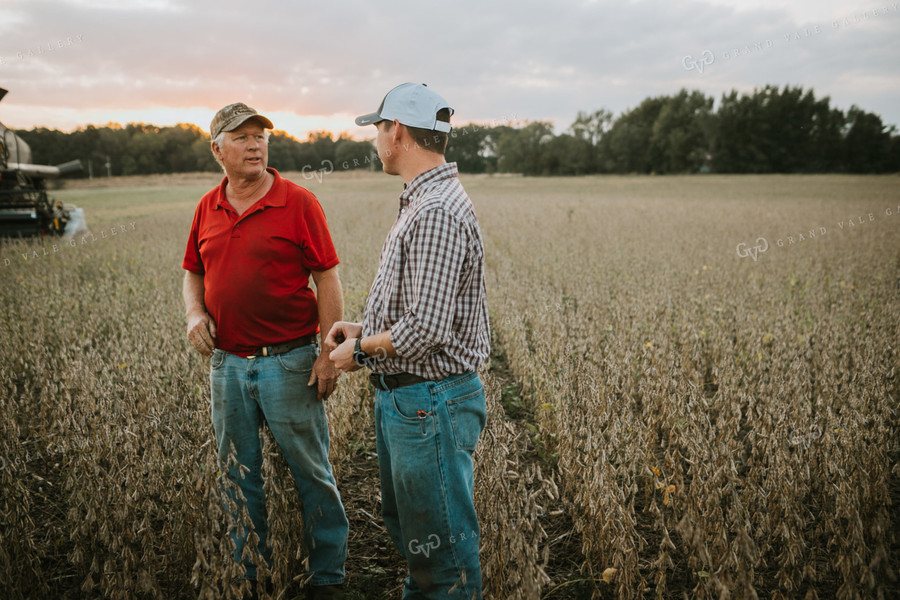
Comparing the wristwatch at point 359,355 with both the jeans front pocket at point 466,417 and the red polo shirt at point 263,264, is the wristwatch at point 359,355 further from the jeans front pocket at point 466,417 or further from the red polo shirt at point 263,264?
the red polo shirt at point 263,264

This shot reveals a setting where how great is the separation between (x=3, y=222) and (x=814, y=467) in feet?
56.8

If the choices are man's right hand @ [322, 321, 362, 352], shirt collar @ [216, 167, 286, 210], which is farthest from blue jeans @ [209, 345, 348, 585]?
shirt collar @ [216, 167, 286, 210]

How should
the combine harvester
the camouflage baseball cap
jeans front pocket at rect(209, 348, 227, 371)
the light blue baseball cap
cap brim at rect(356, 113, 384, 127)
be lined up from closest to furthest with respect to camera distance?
1. the light blue baseball cap
2. cap brim at rect(356, 113, 384, 127)
3. the camouflage baseball cap
4. jeans front pocket at rect(209, 348, 227, 371)
5. the combine harvester

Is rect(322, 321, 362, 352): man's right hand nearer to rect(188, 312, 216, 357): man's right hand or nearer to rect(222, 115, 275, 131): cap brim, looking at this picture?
rect(188, 312, 216, 357): man's right hand

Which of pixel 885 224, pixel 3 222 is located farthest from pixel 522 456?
pixel 885 224

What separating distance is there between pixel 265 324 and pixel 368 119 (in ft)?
3.81

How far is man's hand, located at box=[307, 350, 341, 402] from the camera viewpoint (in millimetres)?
2678

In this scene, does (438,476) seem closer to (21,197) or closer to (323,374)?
(323,374)

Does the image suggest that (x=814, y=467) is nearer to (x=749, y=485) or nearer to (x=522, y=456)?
(x=749, y=485)

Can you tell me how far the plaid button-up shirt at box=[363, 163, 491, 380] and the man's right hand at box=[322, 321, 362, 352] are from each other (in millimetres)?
130

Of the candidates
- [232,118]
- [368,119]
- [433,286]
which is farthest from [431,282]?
[232,118]

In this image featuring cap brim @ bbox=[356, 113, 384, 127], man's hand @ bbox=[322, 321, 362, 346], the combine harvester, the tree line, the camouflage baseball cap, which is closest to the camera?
cap brim @ bbox=[356, 113, 384, 127]

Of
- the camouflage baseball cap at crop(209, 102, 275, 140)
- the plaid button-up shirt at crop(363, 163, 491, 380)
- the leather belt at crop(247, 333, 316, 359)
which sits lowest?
the leather belt at crop(247, 333, 316, 359)

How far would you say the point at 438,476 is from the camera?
2.14 m
